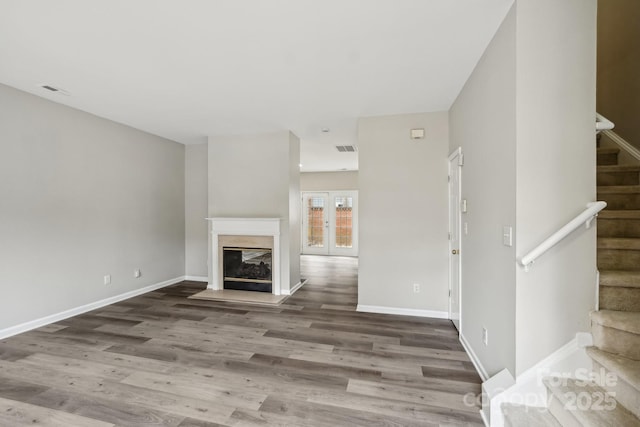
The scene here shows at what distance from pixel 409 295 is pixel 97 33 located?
4148 millimetres

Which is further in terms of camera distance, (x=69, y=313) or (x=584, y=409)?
(x=69, y=313)

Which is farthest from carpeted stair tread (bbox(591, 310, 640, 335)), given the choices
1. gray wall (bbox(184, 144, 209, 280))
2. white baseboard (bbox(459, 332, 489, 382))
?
gray wall (bbox(184, 144, 209, 280))

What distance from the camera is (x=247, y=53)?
2.33 m

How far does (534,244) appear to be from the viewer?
1.66m

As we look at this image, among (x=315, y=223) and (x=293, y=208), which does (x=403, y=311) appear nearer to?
(x=293, y=208)

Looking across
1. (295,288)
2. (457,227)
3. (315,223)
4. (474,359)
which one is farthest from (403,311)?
(315,223)

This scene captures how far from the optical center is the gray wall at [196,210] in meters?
5.45

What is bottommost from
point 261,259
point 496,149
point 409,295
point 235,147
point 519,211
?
point 409,295

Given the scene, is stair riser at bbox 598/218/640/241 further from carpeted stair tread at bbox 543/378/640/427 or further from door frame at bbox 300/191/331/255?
door frame at bbox 300/191/331/255

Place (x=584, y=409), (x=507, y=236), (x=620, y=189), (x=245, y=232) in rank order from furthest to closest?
(x=245, y=232)
(x=620, y=189)
(x=507, y=236)
(x=584, y=409)

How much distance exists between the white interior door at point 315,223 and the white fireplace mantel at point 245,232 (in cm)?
440

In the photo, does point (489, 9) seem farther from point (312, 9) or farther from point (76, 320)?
point (76, 320)

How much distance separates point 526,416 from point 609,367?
52cm

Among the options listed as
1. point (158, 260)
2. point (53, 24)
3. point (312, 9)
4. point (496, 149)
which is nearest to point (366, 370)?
point (496, 149)
